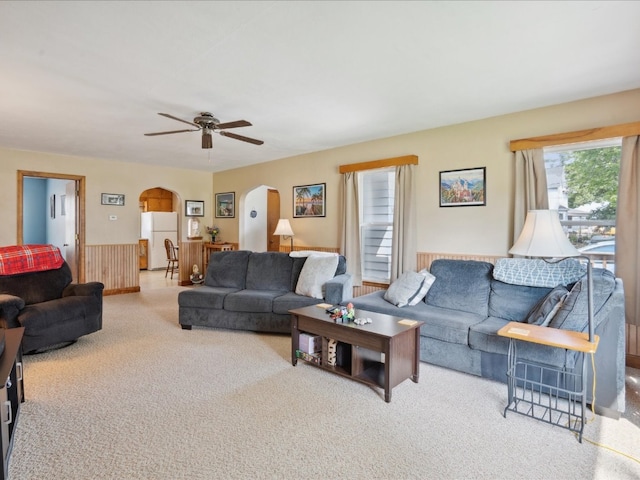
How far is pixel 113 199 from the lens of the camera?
6578 mm

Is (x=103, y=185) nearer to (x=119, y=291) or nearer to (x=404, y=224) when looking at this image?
(x=119, y=291)

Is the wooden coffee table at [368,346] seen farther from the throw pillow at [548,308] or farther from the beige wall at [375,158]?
the beige wall at [375,158]

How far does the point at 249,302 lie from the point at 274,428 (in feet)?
6.63

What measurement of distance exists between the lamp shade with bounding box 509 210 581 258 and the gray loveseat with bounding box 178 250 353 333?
2001 mm

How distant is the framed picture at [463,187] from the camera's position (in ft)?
13.3

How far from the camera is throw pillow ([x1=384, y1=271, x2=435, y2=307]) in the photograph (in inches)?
140

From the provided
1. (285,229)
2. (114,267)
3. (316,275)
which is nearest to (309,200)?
(285,229)

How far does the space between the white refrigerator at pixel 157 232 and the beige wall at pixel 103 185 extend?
2.44 meters

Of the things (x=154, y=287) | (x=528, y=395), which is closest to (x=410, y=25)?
(x=528, y=395)

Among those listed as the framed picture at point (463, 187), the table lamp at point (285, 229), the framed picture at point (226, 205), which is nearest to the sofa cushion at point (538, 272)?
the framed picture at point (463, 187)

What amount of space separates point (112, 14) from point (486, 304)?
144 inches

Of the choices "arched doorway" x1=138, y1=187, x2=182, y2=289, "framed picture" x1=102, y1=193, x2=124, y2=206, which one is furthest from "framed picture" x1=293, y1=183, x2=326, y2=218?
"arched doorway" x1=138, y1=187, x2=182, y2=289

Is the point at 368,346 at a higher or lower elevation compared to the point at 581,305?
lower

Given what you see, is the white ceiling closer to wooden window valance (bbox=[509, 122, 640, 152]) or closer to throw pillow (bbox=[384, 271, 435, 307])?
wooden window valance (bbox=[509, 122, 640, 152])
